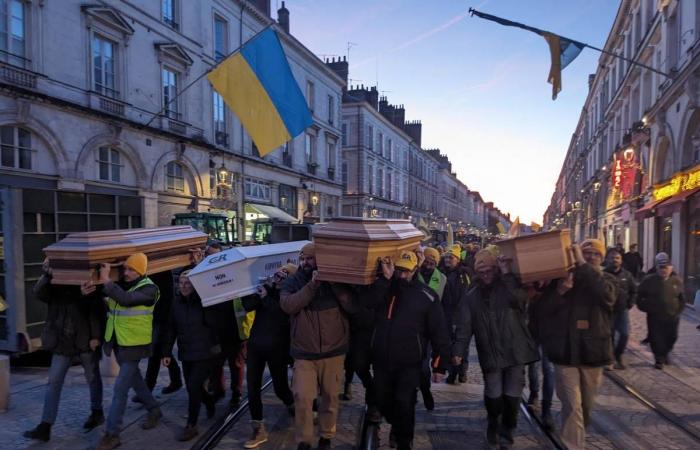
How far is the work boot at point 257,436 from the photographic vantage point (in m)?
4.37

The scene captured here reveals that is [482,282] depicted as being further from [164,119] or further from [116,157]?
[164,119]

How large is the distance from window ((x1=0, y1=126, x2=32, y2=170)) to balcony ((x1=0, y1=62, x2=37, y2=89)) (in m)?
1.40

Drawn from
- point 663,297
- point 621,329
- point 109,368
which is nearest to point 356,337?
point 109,368

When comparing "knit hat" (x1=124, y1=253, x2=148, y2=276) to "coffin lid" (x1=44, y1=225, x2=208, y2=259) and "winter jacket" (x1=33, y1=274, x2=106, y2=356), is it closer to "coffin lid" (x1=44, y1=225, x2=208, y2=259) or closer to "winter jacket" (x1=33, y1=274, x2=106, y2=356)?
"coffin lid" (x1=44, y1=225, x2=208, y2=259)

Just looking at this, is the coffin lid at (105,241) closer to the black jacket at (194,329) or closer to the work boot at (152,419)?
the black jacket at (194,329)

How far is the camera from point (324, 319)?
413cm

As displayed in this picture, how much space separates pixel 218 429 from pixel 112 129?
16.5m

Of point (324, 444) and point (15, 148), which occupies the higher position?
point (15, 148)

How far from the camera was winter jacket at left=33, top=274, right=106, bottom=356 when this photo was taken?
14.7 feet

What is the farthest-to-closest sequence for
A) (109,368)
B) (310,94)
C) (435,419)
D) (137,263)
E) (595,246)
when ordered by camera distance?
(310,94), (109,368), (435,419), (595,246), (137,263)

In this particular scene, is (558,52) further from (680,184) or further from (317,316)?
(317,316)

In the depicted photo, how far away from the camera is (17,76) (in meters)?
14.5

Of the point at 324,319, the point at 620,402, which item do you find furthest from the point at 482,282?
the point at 620,402

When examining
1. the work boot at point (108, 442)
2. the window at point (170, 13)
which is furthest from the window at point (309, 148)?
the work boot at point (108, 442)
